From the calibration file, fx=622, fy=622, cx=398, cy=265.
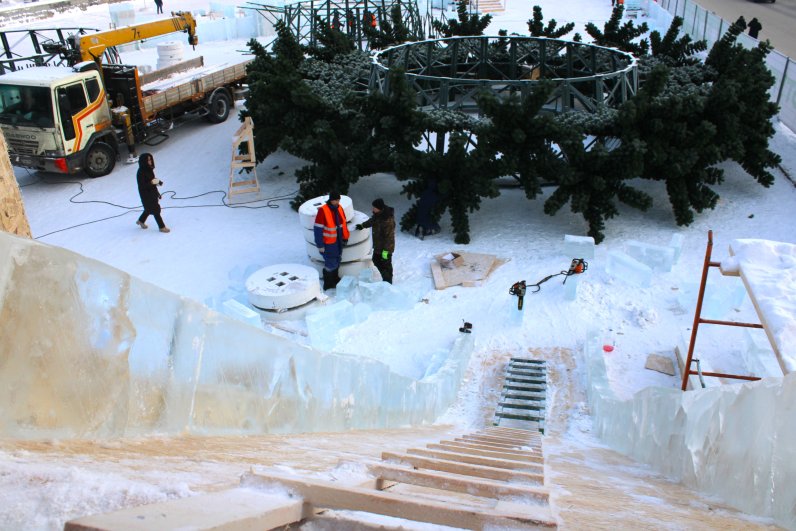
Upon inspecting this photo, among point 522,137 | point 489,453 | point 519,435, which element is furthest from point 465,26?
point 489,453

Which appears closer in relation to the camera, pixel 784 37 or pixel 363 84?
pixel 363 84

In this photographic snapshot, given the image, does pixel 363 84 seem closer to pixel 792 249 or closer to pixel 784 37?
pixel 792 249

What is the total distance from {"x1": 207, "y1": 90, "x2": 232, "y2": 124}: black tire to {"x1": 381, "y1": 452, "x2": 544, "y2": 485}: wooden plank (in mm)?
15363

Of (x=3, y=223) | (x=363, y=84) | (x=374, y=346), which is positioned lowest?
(x=374, y=346)

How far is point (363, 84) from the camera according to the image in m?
13.1

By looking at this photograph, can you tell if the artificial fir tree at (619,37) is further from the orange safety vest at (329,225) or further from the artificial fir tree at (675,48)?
the orange safety vest at (329,225)

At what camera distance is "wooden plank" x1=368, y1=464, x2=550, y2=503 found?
5.90ft

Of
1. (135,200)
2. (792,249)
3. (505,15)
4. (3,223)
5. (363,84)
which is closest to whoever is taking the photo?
(3,223)

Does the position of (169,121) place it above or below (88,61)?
below

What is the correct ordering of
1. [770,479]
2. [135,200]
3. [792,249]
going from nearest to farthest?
[770,479], [792,249], [135,200]

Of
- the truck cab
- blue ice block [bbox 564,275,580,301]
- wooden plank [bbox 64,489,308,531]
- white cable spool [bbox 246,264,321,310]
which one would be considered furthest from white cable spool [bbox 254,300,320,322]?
the truck cab

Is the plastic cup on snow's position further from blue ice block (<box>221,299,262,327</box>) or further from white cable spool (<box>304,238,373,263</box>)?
blue ice block (<box>221,299,262,327</box>)

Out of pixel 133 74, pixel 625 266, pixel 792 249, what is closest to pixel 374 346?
pixel 625 266

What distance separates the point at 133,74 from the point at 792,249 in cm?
1323
